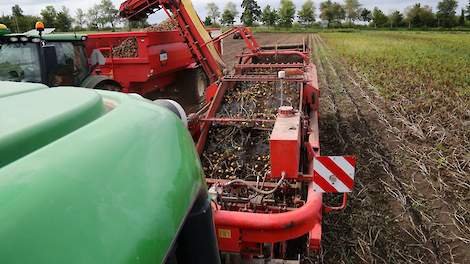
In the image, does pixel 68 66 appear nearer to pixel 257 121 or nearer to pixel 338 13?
pixel 257 121

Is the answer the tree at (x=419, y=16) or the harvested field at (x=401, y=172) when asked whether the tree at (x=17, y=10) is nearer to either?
the harvested field at (x=401, y=172)

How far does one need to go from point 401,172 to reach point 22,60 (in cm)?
529

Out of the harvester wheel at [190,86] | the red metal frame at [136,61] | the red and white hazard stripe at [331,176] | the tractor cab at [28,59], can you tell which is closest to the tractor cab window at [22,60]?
the tractor cab at [28,59]

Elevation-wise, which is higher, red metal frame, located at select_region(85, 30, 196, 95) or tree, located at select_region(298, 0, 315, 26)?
tree, located at select_region(298, 0, 315, 26)

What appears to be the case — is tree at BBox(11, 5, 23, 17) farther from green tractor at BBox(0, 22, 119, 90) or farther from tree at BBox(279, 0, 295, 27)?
tree at BBox(279, 0, 295, 27)

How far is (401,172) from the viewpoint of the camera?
5.45m

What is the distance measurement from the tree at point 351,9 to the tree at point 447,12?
1650cm

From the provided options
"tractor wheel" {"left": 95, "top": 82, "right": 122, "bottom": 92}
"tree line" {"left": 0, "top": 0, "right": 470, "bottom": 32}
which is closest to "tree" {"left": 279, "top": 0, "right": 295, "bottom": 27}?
"tree line" {"left": 0, "top": 0, "right": 470, "bottom": 32}

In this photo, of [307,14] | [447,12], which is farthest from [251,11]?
[447,12]

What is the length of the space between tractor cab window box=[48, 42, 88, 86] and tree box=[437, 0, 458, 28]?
78.8 meters

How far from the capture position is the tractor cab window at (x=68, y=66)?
240 inches

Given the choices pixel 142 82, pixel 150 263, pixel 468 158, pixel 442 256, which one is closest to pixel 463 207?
pixel 442 256

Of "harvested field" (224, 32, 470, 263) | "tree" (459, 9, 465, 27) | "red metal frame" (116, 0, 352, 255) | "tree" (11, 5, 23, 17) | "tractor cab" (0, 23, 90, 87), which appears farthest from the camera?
"tree" (459, 9, 465, 27)

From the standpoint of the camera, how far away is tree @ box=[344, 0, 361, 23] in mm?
90312
